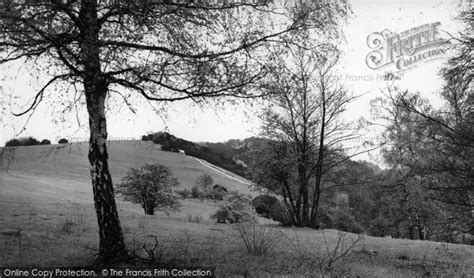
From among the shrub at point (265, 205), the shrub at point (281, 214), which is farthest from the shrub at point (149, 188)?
the shrub at point (281, 214)

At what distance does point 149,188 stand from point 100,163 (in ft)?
68.5

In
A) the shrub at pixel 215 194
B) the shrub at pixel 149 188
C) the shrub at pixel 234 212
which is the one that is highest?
the shrub at pixel 149 188

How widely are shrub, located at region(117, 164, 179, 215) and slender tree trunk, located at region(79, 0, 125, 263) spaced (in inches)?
807

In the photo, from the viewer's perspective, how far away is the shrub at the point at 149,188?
28.0m

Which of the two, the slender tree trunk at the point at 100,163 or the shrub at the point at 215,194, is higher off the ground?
the slender tree trunk at the point at 100,163

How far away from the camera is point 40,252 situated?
9219mm

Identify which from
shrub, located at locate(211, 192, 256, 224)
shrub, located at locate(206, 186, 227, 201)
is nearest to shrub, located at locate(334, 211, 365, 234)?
shrub, located at locate(206, 186, 227, 201)

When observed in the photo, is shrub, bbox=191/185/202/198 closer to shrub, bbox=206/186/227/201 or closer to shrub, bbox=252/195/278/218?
shrub, bbox=206/186/227/201

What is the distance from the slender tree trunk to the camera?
773 centimetres

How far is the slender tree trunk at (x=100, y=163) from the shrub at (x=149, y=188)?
20.5 meters

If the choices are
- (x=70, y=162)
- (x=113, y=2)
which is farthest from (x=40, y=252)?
(x=70, y=162)

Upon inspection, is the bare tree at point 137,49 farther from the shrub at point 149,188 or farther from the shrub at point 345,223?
the shrub at point 345,223

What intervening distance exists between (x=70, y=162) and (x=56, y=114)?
58.4 meters

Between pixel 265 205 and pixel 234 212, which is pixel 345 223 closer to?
pixel 265 205
